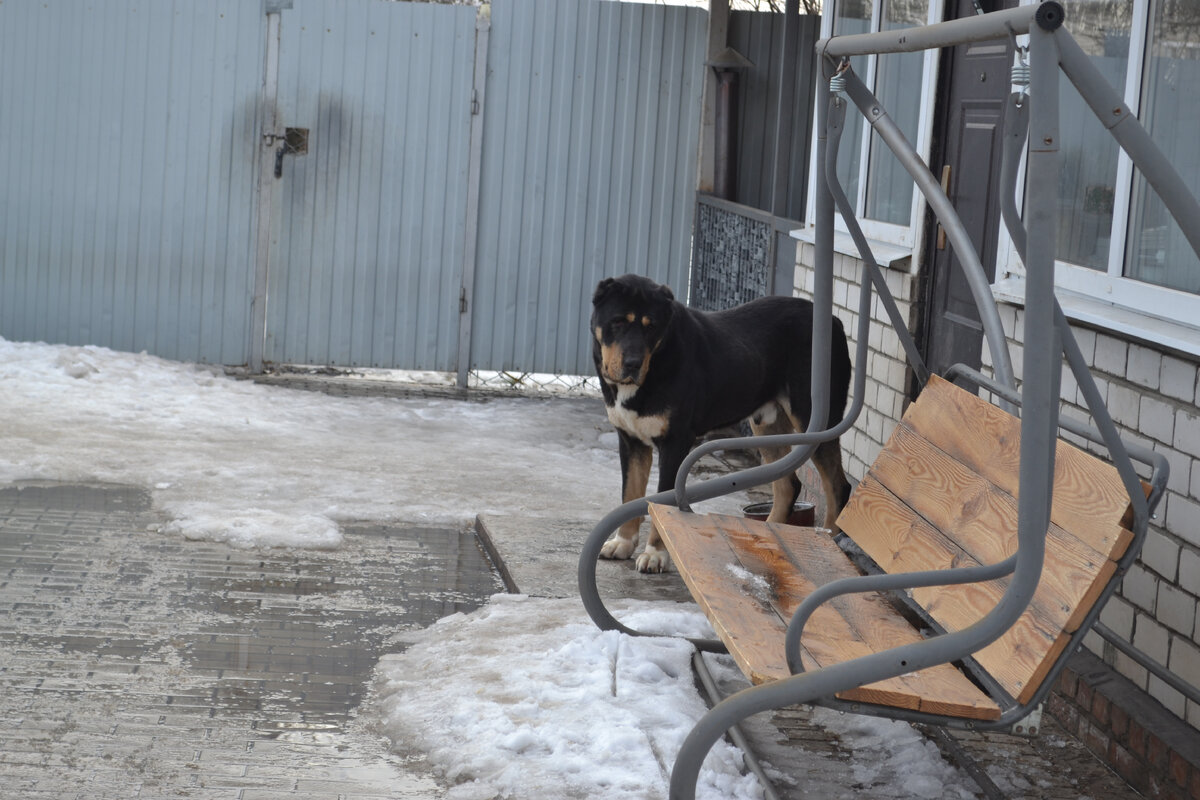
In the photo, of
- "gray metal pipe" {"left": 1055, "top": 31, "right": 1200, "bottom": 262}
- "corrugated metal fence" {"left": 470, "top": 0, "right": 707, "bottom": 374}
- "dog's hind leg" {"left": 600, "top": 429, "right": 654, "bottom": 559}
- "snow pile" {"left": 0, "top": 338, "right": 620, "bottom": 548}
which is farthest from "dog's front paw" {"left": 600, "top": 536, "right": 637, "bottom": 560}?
"corrugated metal fence" {"left": 470, "top": 0, "right": 707, "bottom": 374}

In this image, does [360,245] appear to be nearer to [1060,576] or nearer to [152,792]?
[152,792]

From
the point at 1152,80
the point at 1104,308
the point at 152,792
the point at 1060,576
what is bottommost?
the point at 152,792

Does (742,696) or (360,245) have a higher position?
(360,245)

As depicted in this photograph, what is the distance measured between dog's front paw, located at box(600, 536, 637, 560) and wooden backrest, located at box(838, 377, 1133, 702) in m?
1.63

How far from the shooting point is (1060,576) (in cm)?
280

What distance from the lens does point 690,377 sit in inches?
208

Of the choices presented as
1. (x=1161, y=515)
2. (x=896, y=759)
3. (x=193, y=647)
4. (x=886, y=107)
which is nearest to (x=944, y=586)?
(x=896, y=759)

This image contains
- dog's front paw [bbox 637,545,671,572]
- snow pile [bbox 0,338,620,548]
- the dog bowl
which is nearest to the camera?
dog's front paw [bbox 637,545,671,572]

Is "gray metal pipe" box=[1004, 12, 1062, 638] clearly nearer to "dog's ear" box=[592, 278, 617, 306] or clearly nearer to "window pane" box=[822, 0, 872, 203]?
"dog's ear" box=[592, 278, 617, 306]

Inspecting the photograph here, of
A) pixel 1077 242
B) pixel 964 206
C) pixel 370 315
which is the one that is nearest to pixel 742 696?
pixel 1077 242

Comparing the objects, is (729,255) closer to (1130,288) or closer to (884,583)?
(1130,288)

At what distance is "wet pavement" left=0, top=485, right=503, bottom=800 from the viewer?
134 inches

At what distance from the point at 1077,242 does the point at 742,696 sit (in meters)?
2.28

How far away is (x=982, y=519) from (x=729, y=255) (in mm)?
5760
